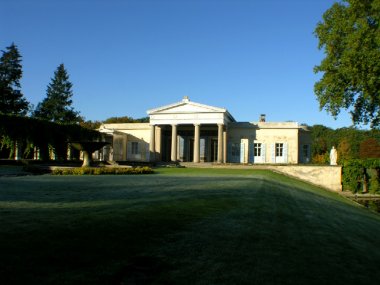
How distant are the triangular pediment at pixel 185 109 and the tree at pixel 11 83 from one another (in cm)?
2413

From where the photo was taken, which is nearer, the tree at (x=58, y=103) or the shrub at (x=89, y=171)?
the shrub at (x=89, y=171)

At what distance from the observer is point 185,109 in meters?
41.8

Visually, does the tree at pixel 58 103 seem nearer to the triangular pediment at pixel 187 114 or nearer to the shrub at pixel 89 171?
the triangular pediment at pixel 187 114

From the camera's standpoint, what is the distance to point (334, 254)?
5.13m

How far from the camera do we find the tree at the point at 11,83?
53578 mm

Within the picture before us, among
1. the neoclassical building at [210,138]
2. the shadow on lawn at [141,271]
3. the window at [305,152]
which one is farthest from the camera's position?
the window at [305,152]

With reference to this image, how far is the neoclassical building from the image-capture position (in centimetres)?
4128

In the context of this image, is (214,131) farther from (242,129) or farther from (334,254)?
(334,254)

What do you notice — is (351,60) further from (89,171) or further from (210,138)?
(210,138)

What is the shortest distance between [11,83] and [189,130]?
29.4 meters

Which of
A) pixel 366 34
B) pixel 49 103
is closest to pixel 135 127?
pixel 49 103

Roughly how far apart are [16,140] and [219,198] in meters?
27.9

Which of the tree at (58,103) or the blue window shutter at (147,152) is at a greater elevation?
the tree at (58,103)

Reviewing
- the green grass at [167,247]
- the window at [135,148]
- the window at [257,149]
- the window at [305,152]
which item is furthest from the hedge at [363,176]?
the green grass at [167,247]
